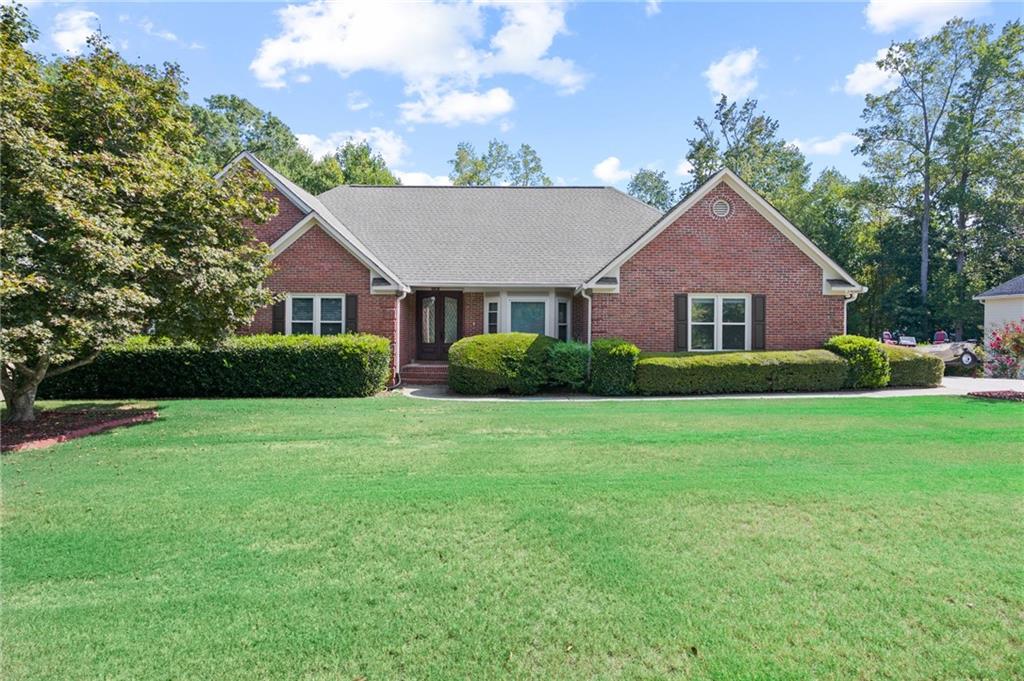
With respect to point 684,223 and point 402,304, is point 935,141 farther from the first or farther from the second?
point 402,304

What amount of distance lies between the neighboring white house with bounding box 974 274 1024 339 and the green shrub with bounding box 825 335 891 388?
11429 mm

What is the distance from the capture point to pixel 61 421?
980 cm

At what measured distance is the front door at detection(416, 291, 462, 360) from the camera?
62.0 feet

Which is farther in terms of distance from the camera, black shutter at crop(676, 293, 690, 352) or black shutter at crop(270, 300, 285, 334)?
black shutter at crop(676, 293, 690, 352)

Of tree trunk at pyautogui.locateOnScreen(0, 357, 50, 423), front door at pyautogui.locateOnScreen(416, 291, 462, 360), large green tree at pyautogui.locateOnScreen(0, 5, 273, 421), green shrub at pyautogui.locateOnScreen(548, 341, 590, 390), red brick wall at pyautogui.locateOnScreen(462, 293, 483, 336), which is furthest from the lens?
front door at pyautogui.locateOnScreen(416, 291, 462, 360)

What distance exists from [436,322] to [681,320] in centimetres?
796

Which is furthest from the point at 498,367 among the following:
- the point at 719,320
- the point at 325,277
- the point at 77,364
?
the point at 77,364

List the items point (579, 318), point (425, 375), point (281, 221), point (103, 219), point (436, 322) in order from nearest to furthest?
point (103, 219) < point (425, 375) < point (281, 221) < point (579, 318) < point (436, 322)

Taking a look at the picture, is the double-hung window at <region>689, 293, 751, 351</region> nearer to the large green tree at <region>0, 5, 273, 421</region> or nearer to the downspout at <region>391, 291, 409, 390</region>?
the downspout at <region>391, 291, 409, 390</region>

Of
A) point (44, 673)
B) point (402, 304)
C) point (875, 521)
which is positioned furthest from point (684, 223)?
point (44, 673)

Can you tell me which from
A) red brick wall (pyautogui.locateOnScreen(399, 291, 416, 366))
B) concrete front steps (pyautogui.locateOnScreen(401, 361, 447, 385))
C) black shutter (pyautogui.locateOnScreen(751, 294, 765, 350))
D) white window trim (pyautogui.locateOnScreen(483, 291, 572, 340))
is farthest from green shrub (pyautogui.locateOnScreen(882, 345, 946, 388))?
red brick wall (pyautogui.locateOnScreen(399, 291, 416, 366))

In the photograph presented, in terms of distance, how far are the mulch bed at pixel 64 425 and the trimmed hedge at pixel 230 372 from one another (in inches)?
82.1

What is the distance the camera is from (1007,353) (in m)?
14.7

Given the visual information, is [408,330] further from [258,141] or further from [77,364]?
[258,141]
